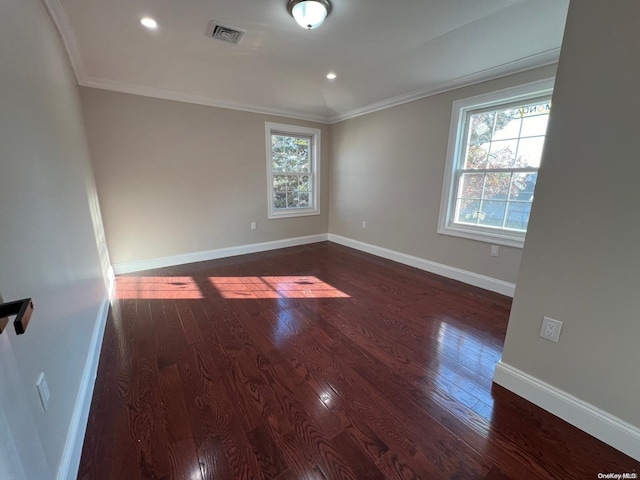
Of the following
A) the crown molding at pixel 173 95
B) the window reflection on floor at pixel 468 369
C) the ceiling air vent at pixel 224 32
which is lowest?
the window reflection on floor at pixel 468 369

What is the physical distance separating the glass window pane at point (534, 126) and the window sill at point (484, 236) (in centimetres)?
103

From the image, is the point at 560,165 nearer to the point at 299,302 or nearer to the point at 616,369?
the point at 616,369

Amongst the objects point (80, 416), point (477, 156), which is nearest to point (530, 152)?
point (477, 156)

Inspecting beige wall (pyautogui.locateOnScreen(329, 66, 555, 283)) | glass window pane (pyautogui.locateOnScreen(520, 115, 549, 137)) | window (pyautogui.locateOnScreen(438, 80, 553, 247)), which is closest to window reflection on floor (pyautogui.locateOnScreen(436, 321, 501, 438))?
beige wall (pyautogui.locateOnScreen(329, 66, 555, 283))

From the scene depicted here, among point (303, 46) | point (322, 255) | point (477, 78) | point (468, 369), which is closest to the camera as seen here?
point (468, 369)

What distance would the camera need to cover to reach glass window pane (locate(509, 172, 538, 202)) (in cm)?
265

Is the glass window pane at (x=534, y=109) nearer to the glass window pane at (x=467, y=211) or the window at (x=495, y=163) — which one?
the window at (x=495, y=163)

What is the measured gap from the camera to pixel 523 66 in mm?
2498

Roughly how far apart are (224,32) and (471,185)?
302 cm

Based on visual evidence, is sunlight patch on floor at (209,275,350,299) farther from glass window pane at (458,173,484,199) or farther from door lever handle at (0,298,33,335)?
door lever handle at (0,298,33,335)

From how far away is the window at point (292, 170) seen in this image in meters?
4.43

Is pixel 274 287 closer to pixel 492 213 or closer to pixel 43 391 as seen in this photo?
pixel 43 391

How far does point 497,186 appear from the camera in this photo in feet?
9.56

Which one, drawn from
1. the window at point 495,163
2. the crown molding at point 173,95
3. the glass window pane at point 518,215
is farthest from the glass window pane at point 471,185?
the crown molding at point 173,95
